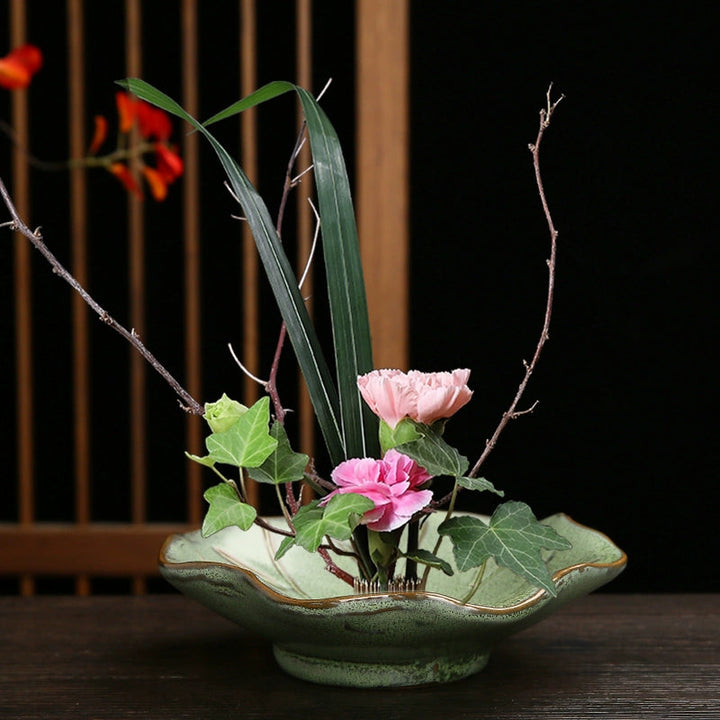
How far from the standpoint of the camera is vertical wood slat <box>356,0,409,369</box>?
1.75m

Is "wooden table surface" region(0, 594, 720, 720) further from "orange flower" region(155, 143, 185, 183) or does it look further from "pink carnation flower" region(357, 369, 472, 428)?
"orange flower" region(155, 143, 185, 183)

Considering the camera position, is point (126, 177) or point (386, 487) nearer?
point (386, 487)

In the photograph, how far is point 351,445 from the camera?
2.42ft

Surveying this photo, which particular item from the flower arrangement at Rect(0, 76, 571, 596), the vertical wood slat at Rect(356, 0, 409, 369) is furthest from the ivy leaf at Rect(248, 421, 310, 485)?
the vertical wood slat at Rect(356, 0, 409, 369)

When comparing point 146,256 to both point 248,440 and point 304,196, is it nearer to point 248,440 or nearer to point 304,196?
point 304,196

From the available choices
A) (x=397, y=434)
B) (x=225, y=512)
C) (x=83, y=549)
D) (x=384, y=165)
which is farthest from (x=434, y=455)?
(x=83, y=549)

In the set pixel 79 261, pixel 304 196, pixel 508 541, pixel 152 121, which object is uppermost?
pixel 152 121

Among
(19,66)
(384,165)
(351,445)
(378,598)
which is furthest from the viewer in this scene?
(384,165)

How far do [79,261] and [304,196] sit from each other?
0.42 metres

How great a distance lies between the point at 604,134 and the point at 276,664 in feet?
4.54

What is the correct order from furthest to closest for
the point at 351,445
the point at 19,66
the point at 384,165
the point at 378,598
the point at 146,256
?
the point at 146,256 → the point at 384,165 → the point at 19,66 → the point at 351,445 → the point at 378,598

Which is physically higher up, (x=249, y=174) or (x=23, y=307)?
(x=249, y=174)

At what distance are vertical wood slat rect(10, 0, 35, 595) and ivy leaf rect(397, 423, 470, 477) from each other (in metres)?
1.33

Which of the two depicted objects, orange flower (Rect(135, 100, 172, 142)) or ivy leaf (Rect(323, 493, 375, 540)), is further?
orange flower (Rect(135, 100, 172, 142))
